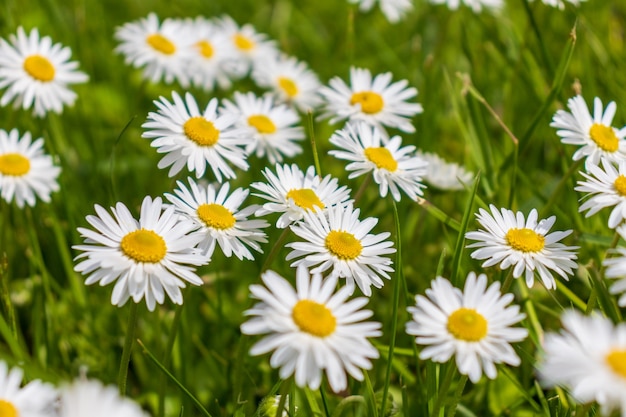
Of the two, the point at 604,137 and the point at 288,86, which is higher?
the point at 288,86

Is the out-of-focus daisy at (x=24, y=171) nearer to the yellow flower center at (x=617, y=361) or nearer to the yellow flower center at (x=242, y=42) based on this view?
the yellow flower center at (x=242, y=42)

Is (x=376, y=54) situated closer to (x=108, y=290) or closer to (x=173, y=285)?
(x=108, y=290)

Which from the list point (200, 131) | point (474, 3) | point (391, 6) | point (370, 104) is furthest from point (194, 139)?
point (391, 6)

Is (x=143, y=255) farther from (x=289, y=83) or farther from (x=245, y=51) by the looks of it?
(x=245, y=51)

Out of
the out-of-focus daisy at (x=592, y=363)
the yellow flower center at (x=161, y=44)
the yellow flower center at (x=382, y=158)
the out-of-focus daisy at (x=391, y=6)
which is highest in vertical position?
the out-of-focus daisy at (x=391, y=6)

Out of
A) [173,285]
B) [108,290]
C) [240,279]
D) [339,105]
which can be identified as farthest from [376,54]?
[173,285]

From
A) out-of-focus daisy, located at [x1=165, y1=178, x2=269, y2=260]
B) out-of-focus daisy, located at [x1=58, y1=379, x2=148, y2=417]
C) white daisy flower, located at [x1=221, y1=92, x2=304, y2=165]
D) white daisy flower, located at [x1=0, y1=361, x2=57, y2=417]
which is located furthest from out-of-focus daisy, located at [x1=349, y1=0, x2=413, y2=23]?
out-of-focus daisy, located at [x1=58, y1=379, x2=148, y2=417]

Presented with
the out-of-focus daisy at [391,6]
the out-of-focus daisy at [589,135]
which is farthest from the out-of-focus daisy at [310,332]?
the out-of-focus daisy at [391,6]

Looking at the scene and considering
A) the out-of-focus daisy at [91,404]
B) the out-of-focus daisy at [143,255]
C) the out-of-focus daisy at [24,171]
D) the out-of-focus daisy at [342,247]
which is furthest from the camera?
the out-of-focus daisy at [24,171]
